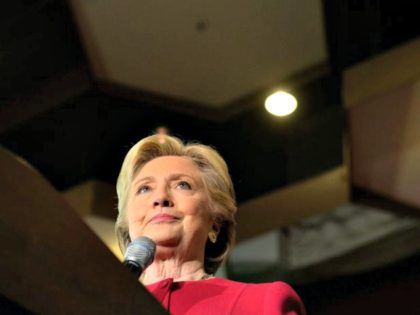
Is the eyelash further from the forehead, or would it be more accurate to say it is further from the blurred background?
the blurred background

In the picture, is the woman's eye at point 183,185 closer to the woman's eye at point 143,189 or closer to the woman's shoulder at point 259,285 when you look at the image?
the woman's eye at point 143,189

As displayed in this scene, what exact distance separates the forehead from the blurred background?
1356 mm

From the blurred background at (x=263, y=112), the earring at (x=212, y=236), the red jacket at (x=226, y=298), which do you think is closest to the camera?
the red jacket at (x=226, y=298)

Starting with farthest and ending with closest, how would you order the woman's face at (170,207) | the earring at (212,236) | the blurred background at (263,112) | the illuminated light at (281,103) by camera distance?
the illuminated light at (281,103), the blurred background at (263,112), the earring at (212,236), the woman's face at (170,207)

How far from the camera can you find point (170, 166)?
1.36m

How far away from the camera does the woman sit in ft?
3.79

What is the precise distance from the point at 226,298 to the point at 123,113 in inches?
83.0

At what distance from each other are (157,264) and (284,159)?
7.16 feet

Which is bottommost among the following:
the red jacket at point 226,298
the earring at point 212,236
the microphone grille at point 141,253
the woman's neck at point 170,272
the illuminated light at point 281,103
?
the illuminated light at point 281,103

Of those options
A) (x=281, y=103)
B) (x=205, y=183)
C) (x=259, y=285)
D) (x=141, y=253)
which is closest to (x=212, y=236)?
(x=205, y=183)

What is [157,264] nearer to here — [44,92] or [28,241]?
[28,241]

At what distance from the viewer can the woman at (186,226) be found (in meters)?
1.16

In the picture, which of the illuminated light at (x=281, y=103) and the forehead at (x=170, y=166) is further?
the illuminated light at (x=281, y=103)

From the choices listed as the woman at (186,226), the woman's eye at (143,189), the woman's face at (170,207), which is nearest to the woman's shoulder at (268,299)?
the woman at (186,226)
